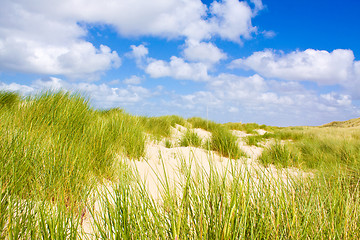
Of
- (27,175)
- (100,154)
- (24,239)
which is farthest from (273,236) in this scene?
(100,154)

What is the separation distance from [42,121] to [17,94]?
10.6ft

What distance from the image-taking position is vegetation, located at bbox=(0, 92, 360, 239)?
103 centimetres

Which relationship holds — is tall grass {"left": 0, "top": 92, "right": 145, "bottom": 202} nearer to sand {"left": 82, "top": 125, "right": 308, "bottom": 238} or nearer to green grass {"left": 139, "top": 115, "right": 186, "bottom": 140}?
sand {"left": 82, "top": 125, "right": 308, "bottom": 238}

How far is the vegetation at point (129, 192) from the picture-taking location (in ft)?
3.37

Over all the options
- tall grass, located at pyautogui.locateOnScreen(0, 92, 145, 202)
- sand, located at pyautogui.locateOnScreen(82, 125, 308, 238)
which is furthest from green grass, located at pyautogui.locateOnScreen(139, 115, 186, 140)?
tall grass, located at pyautogui.locateOnScreen(0, 92, 145, 202)

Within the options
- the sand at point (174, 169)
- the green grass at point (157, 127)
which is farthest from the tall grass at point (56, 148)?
the green grass at point (157, 127)

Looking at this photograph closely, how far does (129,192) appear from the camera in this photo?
119 centimetres

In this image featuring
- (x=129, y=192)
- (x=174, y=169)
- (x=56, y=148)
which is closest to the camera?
(x=129, y=192)

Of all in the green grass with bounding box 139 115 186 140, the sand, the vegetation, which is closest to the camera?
the vegetation

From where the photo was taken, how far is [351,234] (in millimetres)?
1215

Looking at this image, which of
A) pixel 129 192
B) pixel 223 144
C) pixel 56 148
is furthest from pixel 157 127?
pixel 129 192

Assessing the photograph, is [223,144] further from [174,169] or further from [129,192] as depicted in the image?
[129,192]

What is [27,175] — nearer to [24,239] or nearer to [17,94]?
[24,239]

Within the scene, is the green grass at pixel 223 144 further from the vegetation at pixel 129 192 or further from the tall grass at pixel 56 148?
the tall grass at pixel 56 148
